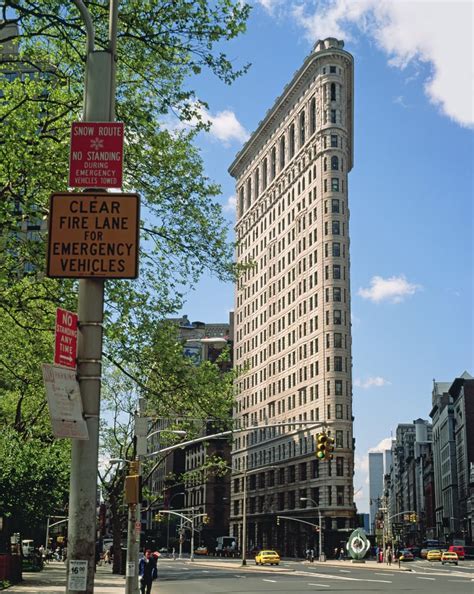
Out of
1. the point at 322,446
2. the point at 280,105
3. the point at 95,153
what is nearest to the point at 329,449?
the point at 322,446

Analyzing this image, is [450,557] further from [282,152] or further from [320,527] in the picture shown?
[282,152]

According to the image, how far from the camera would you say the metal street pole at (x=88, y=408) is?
699cm

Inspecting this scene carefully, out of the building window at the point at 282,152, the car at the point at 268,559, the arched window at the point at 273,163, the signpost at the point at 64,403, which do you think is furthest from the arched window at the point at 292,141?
the signpost at the point at 64,403

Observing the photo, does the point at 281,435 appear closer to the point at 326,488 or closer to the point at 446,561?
the point at 326,488

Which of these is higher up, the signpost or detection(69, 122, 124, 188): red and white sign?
detection(69, 122, 124, 188): red and white sign

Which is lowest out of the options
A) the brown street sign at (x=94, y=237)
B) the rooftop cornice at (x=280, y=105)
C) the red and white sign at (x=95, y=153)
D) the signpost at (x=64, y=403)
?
the signpost at (x=64, y=403)

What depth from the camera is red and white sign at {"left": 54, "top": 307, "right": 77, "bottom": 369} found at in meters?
7.06

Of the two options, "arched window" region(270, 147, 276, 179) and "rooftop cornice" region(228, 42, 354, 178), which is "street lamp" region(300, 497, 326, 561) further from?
"rooftop cornice" region(228, 42, 354, 178)

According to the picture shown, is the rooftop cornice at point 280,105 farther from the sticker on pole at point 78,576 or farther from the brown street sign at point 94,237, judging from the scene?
the sticker on pole at point 78,576

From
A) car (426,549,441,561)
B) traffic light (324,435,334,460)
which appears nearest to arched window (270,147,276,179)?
car (426,549,441,561)

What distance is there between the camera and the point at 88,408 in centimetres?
736

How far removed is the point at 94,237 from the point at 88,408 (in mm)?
1630

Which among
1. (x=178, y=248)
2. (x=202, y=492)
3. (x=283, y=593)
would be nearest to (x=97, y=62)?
(x=178, y=248)

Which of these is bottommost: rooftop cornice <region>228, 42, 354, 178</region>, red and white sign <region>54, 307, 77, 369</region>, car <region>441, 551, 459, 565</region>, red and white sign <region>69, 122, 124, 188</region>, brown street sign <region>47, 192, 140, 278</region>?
car <region>441, 551, 459, 565</region>
